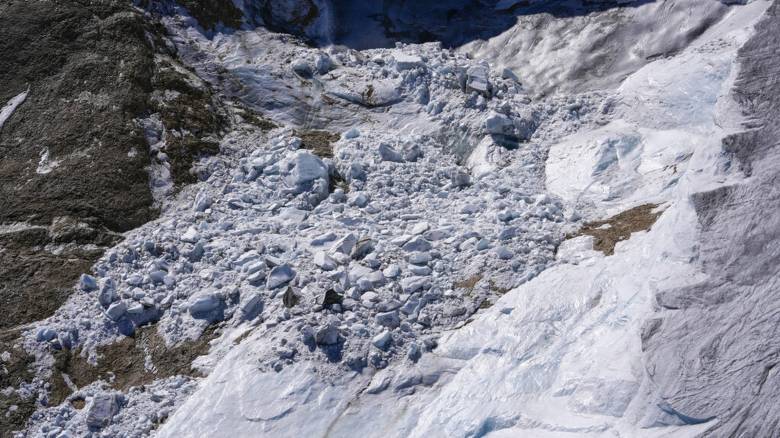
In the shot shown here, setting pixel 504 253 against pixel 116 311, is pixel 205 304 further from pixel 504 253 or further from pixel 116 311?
pixel 504 253

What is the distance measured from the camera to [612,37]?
39.9 ft

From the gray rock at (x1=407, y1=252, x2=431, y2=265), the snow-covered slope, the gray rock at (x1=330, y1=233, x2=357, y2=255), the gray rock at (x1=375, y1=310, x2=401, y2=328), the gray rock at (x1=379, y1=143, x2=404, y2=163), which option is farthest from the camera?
the gray rock at (x1=379, y1=143, x2=404, y2=163)

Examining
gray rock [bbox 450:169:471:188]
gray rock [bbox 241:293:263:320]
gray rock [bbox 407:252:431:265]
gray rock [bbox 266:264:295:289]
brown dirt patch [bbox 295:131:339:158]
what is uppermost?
gray rock [bbox 450:169:471:188]

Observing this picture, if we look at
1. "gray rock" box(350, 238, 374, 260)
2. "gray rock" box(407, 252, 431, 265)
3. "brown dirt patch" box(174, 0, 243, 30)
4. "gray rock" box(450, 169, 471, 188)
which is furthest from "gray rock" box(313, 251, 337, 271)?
"brown dirt patch" box(174, 0, 243, 30)

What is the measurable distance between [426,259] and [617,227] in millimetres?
2262

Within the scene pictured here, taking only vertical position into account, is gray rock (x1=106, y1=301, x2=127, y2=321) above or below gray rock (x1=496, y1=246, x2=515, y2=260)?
below

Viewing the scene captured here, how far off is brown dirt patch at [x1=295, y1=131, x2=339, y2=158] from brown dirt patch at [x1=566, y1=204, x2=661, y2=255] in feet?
13.8

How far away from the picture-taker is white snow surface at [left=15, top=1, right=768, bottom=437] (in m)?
7.07

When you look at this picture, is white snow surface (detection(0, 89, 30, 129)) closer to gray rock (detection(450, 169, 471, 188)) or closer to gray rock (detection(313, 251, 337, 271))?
gray rock (detection(313, 251, 337, 271))

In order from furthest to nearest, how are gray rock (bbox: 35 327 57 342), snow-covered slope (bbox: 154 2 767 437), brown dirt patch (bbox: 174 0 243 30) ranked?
brown dirt patch (bbox: 174 0 243 30), gray rock (bbox: 35 327 57 342), snow-covered slope (bbox: 154 2 767 437)

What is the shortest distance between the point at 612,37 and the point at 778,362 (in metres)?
7.43

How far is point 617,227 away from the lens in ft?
28.2

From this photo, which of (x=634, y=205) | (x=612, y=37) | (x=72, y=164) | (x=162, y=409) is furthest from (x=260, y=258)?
(x=612, y=37)

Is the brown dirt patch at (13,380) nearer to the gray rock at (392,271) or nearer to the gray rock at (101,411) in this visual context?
the gray rock at (101,411)
